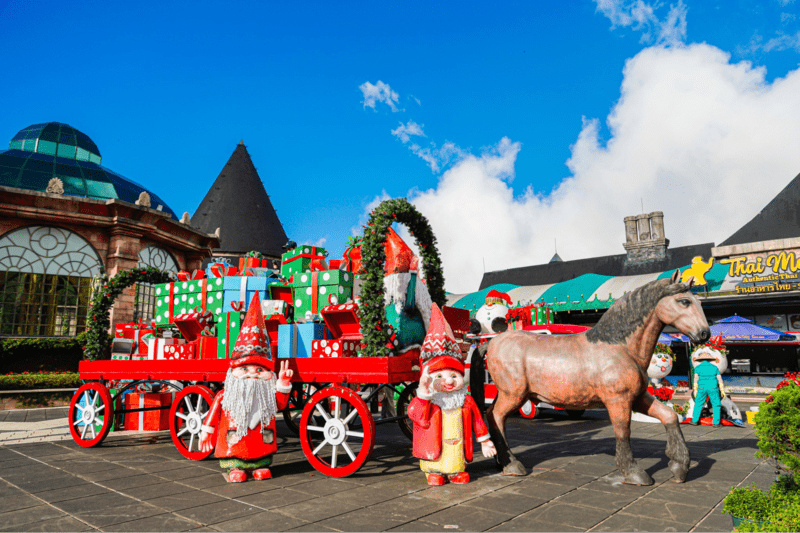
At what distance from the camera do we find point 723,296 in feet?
63.5

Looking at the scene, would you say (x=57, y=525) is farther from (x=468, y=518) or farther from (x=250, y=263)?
(x=250, y=263)

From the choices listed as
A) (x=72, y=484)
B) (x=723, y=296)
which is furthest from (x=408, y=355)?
(x=723, y=296)

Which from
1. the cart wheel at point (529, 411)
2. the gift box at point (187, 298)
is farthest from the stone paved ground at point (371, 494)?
the cart wheel at point (529, 411)

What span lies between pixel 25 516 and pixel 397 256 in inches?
177

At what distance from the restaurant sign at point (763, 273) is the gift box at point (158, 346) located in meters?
20.0

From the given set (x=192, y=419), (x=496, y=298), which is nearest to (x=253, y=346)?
(x=192, y=419)

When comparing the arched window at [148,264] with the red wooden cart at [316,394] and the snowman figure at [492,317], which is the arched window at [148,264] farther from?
the snowman figure at [492,317]

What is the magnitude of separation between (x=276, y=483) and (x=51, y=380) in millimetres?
13843

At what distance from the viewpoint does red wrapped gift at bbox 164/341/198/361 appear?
7.50 m

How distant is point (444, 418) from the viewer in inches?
215

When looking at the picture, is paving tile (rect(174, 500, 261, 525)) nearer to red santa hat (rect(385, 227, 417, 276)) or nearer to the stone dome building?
red santa hat (rect(385, 227, 417, 276))

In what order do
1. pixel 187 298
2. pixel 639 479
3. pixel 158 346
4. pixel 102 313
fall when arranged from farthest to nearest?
pixel 102 313 → pixel 158 346 → pixel 187 298 → pixel 639 479

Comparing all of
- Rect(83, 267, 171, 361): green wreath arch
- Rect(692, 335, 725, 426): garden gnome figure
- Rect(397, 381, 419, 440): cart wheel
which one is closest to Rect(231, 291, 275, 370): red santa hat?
Rect(397, 381, 419, 440): cart wheel

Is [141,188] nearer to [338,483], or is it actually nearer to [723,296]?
[338,483]
